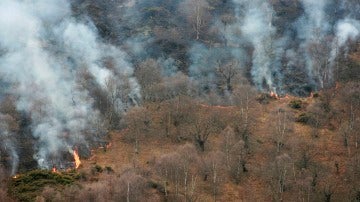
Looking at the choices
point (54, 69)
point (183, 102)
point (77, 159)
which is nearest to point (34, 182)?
point (77, 159)

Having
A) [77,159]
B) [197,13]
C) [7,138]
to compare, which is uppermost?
[197,13]

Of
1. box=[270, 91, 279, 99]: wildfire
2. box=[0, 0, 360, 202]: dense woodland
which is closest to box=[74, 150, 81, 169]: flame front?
box=[0, 0, 360, 202]: dense woodland

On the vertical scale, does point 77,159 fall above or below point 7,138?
below

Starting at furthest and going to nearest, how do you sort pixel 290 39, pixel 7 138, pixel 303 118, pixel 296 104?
pixel 290 39
pixel 296 104
pixel 303 118
pixel 7 138

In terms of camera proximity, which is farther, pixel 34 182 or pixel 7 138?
pixel 7 138

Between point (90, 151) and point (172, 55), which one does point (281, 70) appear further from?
point (90, 151)

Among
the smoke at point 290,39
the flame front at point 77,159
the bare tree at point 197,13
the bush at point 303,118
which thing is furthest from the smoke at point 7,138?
the bare tree at point 197,13

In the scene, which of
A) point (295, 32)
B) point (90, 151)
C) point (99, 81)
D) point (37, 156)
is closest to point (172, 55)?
point (99, 81)

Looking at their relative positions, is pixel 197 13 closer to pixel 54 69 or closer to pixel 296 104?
pixel 296 104
